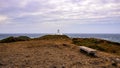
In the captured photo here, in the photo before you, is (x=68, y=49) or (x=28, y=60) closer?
(x=28, y=60)

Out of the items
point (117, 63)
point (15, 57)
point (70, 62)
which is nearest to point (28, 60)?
point (15, 57)

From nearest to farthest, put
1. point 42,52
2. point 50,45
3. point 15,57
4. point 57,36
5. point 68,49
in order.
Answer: point 15,57, point 42,52, point 68,49, point 50,45, point 57,36

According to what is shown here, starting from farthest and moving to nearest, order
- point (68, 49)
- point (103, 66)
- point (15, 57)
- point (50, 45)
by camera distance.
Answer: point (50, 45)
point (68, 49)
point (15, 57)
point (103, 66)

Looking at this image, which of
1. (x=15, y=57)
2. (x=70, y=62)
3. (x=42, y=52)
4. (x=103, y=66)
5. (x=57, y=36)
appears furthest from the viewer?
(x=57, y=36)

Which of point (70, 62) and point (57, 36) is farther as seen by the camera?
point (57, 36)

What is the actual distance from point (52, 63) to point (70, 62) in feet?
3.79

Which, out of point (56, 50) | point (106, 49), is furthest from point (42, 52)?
point (106, 49)

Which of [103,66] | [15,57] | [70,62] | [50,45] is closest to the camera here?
[103,66]

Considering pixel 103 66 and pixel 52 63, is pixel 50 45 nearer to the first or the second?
pixel 52 63

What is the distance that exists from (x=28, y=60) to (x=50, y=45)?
618 centimetres

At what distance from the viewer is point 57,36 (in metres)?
30.0

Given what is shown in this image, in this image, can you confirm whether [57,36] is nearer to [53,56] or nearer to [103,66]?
[53,56]

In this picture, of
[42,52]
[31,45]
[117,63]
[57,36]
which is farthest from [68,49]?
[57,36]

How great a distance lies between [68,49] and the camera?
2108 centimetres
